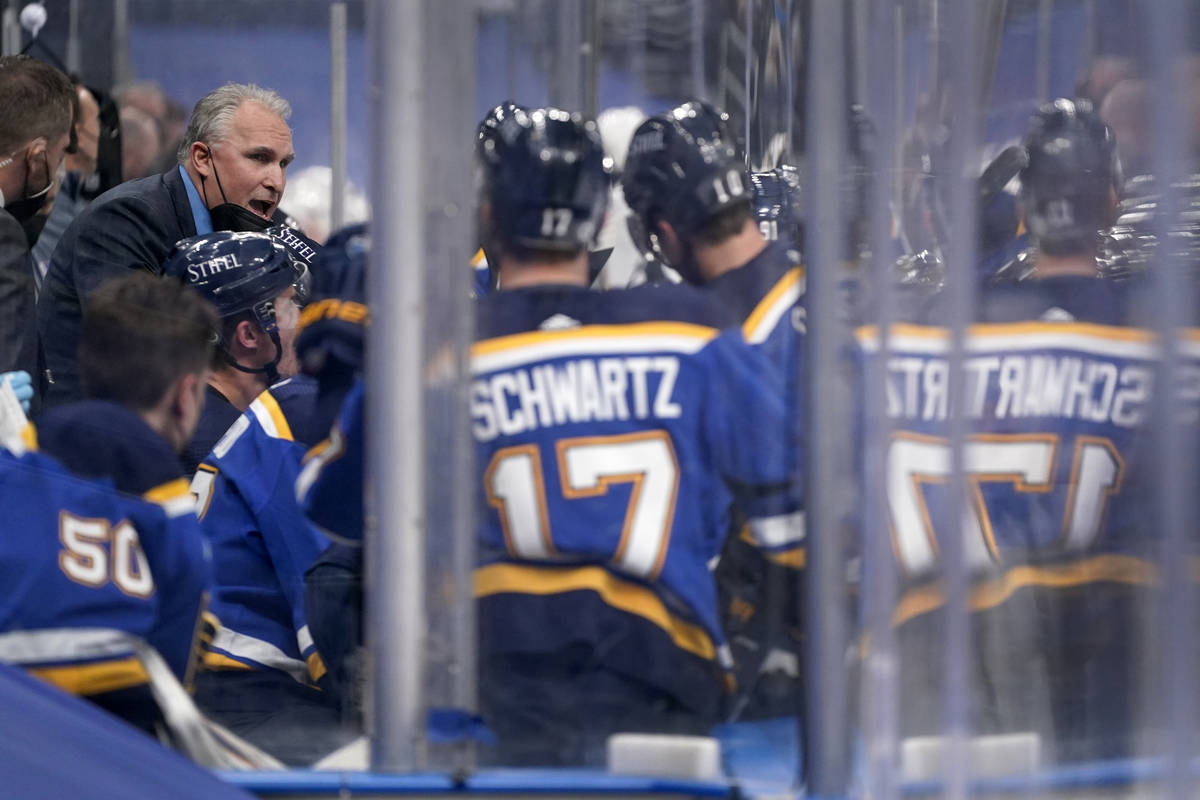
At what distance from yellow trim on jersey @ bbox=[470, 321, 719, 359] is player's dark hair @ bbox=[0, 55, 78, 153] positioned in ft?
3.04

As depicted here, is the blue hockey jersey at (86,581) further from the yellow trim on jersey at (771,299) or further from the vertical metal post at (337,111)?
the yellow trim on jersey at (771,299)

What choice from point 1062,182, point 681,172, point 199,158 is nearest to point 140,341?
point 199,158

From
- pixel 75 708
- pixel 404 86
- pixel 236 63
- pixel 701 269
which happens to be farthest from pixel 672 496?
pixel 236 63

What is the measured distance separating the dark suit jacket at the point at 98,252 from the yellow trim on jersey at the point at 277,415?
189 mm

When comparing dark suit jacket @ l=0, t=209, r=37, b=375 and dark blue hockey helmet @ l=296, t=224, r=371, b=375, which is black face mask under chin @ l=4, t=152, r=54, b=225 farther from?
dark blue hockey helmet @ l=296, t=224, r=371, b=375

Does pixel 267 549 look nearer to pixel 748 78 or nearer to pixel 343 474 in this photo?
pixel 343 474

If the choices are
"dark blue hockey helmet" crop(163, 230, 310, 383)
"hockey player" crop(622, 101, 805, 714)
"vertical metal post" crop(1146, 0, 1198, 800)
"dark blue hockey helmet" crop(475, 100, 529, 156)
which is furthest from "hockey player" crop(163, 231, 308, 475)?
"vertical metal post" crop(1146, 0, 1198, 800)

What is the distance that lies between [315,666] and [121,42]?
1134mm

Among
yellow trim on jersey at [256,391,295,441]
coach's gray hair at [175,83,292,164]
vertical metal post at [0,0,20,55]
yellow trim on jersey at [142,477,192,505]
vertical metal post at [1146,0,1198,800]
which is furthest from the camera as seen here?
vertical metal post at [0,0,20,55]

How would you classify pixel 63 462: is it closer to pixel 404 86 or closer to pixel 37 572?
pixel 37 572

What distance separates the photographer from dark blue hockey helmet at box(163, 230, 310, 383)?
1.71m

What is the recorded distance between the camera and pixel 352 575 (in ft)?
4.76

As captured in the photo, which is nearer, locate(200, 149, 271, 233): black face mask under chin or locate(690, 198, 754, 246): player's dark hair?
locate(690, 198, 754, 246): player's dark hair

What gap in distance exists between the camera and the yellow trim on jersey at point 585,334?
1419mm
